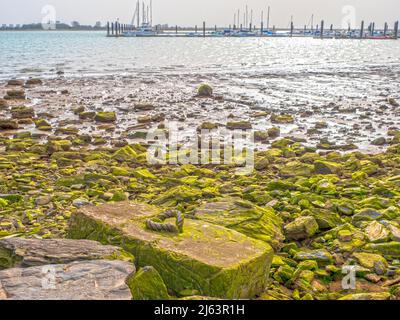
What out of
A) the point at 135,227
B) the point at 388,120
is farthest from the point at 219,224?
the point at 388,120

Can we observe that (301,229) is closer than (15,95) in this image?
Yes

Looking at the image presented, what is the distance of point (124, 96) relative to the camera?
21250 mm

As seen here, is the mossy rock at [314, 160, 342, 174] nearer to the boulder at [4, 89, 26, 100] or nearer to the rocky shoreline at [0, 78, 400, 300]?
the rocky shoreline at [0, 78, 400, 300]

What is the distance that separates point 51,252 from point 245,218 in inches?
103

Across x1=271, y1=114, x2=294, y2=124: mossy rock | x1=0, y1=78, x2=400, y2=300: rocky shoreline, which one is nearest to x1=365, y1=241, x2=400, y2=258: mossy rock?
x1=0, y1=78, x2=400, y2=300: rocky shoreline

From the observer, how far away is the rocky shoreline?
4926 mm

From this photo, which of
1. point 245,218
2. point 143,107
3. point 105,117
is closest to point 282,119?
point 143,107

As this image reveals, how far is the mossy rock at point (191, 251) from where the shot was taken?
429 cm

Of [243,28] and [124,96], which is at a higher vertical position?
[243,28]

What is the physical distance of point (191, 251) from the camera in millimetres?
4582

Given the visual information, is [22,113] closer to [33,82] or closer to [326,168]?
[326,168]

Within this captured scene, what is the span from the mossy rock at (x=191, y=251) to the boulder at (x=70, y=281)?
1.36ft

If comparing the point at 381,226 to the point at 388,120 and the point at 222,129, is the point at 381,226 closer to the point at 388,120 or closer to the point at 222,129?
the point at 222,129

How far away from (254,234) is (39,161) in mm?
6010
